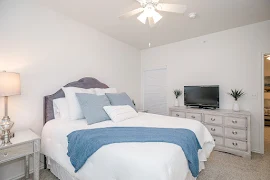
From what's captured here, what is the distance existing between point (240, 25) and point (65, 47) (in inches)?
140

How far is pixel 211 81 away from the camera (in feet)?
10.9

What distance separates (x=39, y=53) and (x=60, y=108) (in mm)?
971

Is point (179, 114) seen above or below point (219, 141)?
above

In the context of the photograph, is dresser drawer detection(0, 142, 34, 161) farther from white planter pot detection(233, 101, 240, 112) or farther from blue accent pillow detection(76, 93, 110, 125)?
white planter pot detection(233, 101, 240, 112)

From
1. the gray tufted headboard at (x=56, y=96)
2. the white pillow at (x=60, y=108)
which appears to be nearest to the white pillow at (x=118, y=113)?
the white pillow at (x=60, y=108)

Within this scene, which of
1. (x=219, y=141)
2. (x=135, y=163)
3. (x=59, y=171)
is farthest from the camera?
(x=219, y=141)

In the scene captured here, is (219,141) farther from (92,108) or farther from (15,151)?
(15,151)

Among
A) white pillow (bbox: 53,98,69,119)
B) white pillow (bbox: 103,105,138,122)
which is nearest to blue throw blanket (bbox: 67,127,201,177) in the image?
white pillow (bbox: 103,105,138,122)

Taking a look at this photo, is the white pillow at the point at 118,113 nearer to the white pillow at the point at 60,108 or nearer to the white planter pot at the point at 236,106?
the white pillow at the point at 60,108

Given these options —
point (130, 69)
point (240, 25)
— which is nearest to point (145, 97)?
point (130, 69)

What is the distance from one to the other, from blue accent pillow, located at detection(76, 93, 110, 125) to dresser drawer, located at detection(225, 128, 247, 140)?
2360 millimetres

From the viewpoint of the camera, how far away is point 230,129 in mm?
2721

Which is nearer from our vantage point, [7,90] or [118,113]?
[7,90]

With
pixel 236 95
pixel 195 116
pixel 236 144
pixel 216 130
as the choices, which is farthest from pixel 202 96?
pixel 236 144
